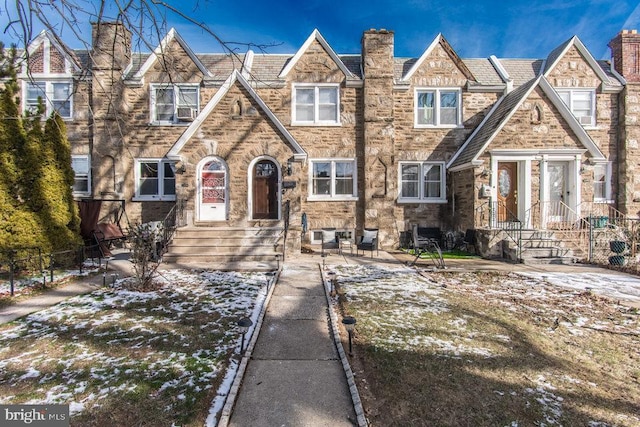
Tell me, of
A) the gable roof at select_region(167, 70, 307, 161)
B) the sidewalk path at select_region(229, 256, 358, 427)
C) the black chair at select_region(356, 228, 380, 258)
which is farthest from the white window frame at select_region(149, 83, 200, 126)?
the sidewalk path at select_region(229, 256, 358, 427)

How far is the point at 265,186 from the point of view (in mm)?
13242

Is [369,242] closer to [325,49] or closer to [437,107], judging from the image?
[437,107]

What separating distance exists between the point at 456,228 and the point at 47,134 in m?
15.5

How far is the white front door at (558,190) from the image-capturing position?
13336mm

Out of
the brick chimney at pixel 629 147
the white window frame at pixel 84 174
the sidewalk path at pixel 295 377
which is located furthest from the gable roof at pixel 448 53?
the white window frame at pixel 84 174

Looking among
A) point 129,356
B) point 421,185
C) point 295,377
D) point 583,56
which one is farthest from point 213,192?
point 583,56

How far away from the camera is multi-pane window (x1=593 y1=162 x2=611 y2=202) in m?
15.4

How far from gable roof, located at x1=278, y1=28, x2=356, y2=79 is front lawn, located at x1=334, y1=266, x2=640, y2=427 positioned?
36.8 feet

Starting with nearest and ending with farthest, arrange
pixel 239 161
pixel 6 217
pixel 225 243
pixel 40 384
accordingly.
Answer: pixel 40 384 < pixel 6 217 < pixel 225 243 < pixel 239 161

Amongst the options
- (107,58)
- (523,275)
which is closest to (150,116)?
(107,58)

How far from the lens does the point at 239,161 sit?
1266 centimetres

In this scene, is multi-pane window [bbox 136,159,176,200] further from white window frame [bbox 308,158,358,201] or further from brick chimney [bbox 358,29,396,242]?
brick chimney [bbox 358,29,396,242]

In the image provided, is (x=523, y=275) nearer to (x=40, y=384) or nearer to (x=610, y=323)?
(x=610, y=323)

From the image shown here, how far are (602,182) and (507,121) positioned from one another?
7091 mm
